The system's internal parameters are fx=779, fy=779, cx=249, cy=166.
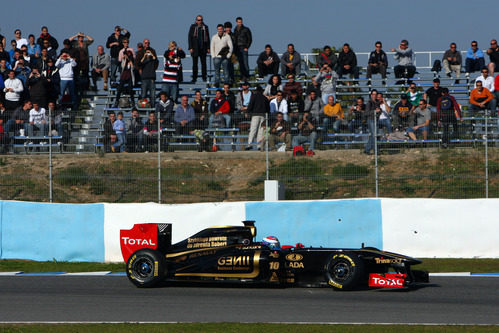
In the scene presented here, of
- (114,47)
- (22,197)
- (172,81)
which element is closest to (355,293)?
(22,197)

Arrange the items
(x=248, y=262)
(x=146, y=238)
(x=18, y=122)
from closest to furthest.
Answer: (x=248, y=262) < (x=146, y=238) < (x=18, y=122)

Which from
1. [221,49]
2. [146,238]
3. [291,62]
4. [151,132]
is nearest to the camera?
[146,238]

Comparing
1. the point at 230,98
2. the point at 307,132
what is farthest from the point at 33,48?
the point at 307,132

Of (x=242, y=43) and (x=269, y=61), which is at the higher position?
(x=242, y=43)

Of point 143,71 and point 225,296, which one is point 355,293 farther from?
point 143,71

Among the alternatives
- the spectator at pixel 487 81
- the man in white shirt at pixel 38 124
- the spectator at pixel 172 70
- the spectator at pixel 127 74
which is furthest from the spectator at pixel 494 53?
the man in white shirt at pixel 38 124

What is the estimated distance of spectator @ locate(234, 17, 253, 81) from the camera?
71.9ft

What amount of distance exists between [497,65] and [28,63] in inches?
511

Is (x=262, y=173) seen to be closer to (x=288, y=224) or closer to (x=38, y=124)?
(x=288, y=224)

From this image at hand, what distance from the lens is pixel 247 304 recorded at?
32.6ft

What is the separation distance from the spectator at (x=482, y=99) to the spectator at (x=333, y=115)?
360 centimetres

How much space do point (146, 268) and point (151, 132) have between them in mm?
6307

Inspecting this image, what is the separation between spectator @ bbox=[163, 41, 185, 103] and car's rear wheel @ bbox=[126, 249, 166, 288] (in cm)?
1038

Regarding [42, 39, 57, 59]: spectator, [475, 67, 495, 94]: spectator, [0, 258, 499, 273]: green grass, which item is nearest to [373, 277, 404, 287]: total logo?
[0, 258, 499, 273]: green grass
